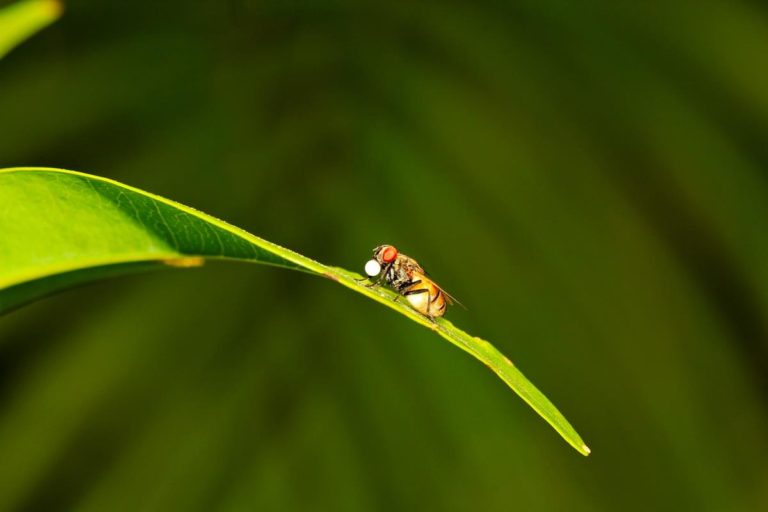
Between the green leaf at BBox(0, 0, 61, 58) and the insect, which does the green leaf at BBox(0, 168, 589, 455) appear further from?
the insect

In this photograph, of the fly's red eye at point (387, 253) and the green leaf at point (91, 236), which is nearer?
the green leaf at point (91, 236)

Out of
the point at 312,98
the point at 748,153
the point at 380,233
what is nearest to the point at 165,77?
the point at 312,98

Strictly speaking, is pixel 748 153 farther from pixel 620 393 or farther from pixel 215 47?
pixel 215 47

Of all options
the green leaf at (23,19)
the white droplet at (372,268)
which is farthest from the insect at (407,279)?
the green leaf at (23,19)

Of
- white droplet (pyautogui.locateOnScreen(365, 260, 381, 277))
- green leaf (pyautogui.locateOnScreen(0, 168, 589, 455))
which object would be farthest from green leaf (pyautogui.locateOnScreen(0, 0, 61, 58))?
white droplet (pyautogui.locateOnScreen(365, 260, 381, 277))

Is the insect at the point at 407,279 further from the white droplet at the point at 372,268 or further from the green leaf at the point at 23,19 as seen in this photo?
the green leaf at the point at 23,19

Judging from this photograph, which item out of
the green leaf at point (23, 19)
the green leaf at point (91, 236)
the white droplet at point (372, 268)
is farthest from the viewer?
the white droplet at point (372, 268)

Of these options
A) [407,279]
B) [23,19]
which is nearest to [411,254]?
[407,279]

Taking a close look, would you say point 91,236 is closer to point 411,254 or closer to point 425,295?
point 425,295

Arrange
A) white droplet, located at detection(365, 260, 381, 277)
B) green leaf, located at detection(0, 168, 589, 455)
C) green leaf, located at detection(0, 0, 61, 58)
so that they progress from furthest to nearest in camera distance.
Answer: white droplet, located at detection(365, 260, 381, 277)
green leaf, located at detection(0, 0, 61, 58)
green leaf, located at detection(0, 168, 589, 455)
